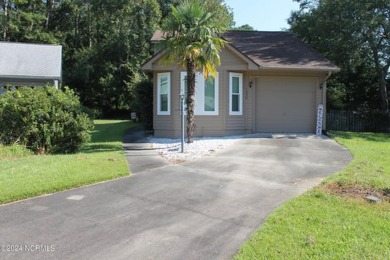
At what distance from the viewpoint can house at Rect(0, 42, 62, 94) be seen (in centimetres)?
2389

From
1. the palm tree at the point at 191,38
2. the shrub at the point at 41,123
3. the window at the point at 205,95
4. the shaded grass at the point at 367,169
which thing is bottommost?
the shaded grass at the point at 367,169

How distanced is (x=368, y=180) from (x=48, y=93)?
34.8 feet

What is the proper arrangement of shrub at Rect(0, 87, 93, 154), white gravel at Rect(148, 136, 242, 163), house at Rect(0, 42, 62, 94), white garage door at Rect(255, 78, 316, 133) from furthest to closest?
house at Rect(0, 42, 62, 94) < white garage door at Rect(255, 78, 316, 133) < shrub at Rect(0, 87, 93, 154) < white gravel at Rect(148, 136, 242, 163)

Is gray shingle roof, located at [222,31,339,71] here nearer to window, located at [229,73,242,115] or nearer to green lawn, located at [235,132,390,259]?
window, located at [229,73,242,115]

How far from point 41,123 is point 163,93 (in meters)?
5.54

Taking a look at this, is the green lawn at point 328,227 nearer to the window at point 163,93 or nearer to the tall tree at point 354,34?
the window at point 163,93

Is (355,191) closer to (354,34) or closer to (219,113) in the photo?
(219,113)

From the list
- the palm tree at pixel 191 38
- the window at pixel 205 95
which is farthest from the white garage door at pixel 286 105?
the palm tree at pixel 191 38

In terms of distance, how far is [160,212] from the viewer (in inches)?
241

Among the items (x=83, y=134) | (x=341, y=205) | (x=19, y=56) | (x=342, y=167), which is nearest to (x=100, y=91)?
(x=19, y=56)

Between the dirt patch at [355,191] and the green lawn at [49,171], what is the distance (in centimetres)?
447

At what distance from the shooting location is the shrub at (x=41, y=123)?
40.8 feet

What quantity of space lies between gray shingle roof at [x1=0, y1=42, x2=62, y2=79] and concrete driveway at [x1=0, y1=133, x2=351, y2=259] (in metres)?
16.7

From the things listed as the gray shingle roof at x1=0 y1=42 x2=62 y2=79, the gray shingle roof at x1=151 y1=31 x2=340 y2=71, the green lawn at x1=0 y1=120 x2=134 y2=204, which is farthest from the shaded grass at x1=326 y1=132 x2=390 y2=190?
the gray shingle roof at x1=0 y1=42 x2=62 y2=79
